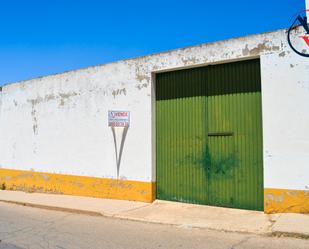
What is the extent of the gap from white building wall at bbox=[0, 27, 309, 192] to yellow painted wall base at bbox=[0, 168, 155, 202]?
0.22 meters

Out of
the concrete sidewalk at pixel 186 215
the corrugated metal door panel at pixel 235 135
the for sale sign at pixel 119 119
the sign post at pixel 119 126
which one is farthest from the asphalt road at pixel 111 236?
the for sale sign at pixel 119 119

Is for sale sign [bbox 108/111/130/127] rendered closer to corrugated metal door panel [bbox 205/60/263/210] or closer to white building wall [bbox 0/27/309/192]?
white building wall [bbox 0/27/309/192]

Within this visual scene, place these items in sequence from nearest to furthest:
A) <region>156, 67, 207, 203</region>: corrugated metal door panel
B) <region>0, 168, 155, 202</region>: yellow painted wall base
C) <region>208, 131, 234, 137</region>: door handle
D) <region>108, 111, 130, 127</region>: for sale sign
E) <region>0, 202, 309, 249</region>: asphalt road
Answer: <region>0, 202, 309, 249</region>: asphalt road < <region>208, 131, 234, 137</region>: door handle < <region>156, 67, 207, 203</region>: corrugated metal door panel < <region>0, 168, 155, 202</region>: yellow painted wall base < <region>108, 111, 130, 127</region>: for sale sign

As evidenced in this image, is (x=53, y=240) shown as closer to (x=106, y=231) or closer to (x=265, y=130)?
(x=106, y=231)

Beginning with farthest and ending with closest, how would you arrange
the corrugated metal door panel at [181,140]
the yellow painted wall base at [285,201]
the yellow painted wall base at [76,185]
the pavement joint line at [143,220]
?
the yellow painted wall base at [76,185] → the corrugated metal door panel at [181,140] → the yellow painted wall base at [285,201] → the pavement joint line at [143,220]

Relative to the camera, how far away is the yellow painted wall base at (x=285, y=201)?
27.6 feet

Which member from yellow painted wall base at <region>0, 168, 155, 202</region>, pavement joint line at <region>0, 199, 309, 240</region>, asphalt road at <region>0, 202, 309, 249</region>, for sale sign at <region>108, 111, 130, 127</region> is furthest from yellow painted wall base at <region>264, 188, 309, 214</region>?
for sale sign at <region>108, 111, 130, 127</region>

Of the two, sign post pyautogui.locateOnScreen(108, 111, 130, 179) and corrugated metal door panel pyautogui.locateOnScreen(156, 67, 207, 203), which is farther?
sign post pyautogui.locateOnScreen(108, 111, 130, 179)

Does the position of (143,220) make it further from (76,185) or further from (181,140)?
(76,185)

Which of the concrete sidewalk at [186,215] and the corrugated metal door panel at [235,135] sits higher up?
the corrugated metal door panel at [235,135]

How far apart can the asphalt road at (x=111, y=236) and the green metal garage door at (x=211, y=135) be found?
6.63 feet

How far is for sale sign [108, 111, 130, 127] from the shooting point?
11703mm

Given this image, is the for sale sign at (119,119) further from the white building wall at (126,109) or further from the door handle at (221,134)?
the door handle at (221,134)

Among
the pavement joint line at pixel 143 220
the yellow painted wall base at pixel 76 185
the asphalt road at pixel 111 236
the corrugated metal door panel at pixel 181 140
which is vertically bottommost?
the asphalt road at pixel 111 236
